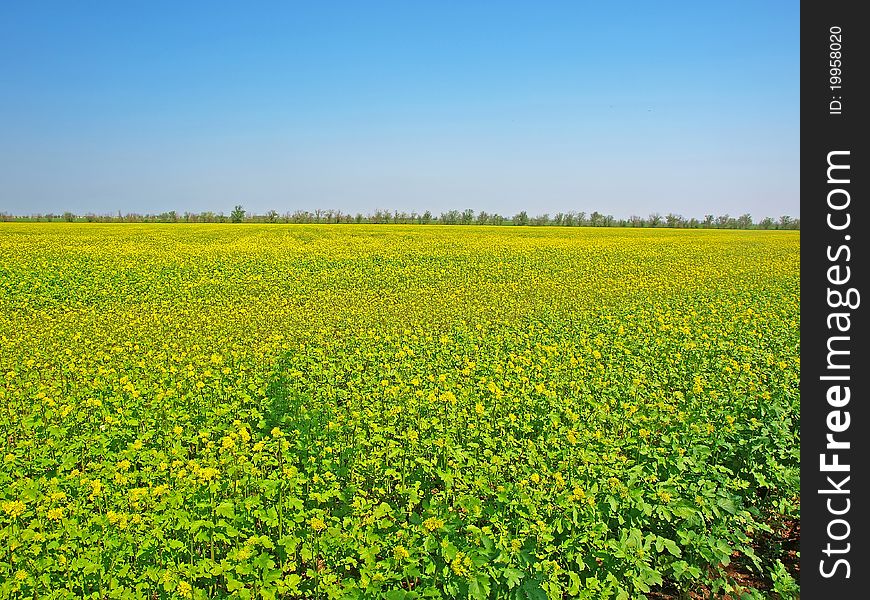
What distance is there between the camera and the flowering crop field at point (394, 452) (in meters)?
4.02

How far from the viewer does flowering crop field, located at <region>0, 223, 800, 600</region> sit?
158 inches

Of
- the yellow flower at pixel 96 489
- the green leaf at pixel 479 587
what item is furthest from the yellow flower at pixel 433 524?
the yellow flower at pixel 96 489

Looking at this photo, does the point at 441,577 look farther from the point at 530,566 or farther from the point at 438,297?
the point at 438,297

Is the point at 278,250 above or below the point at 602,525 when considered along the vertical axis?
above

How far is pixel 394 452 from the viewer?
17.5 feet

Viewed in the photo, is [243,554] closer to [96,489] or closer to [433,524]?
[433,524]

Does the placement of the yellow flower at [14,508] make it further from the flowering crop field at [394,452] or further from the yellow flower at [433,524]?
the yellow flower at [433,524]

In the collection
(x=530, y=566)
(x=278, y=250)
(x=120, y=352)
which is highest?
(x=278, y=250)

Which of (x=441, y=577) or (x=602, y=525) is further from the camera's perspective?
(x=602, y=525)

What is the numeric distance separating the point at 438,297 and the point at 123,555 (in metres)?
12.9

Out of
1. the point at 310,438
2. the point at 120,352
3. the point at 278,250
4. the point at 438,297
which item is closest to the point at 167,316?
the point at 120,352

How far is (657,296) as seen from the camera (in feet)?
54.2

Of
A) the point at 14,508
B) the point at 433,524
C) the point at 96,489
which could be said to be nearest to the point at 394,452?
the point at 433,524

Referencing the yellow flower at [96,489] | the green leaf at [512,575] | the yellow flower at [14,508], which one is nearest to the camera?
the green leaf at [512,575]
